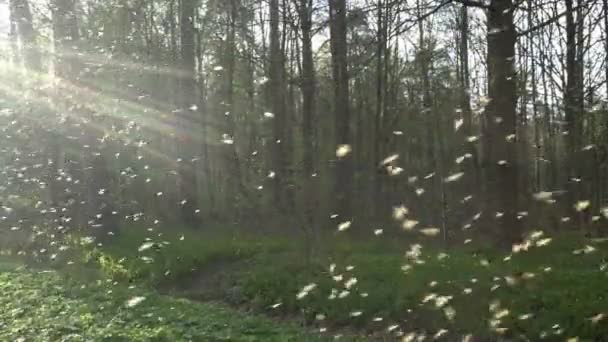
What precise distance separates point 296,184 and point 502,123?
16.4 feet

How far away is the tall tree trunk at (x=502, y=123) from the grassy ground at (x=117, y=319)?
4.00 m

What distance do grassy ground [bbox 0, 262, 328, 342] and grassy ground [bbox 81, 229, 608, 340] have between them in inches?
39.8

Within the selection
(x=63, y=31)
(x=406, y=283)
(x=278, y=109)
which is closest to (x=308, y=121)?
(x=278, y=109)

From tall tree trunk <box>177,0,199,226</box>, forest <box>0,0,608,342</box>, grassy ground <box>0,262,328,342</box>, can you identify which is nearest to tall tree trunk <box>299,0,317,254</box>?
forest <box>0,0,608,342</box>

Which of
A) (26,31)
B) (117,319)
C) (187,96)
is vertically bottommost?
(117,319)

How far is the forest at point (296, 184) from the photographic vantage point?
926cm

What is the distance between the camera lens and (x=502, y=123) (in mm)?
10680

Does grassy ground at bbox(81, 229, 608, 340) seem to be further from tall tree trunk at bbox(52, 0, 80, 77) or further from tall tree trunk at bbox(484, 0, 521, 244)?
tall tree trunk at bbox(52, 0, 80, 77)

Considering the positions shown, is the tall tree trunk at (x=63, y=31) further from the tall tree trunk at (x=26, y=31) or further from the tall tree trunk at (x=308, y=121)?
the tall tree trunk at (x=308, y=121)

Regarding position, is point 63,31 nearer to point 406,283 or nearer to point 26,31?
point 26,31

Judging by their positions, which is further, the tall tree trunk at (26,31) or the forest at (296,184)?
the tall tree trunk at (26,31)

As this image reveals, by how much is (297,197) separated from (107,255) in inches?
214

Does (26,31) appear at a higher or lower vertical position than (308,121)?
higher

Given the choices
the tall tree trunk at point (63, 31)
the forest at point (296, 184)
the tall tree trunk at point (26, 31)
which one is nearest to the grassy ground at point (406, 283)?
the forest at point (296, 184)
